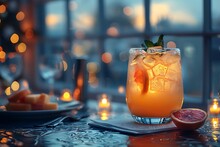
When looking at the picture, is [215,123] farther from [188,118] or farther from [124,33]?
[124,33]

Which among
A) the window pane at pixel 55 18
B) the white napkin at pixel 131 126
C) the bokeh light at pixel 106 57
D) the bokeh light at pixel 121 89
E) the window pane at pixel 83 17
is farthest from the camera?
the window pane at pixel 55 18

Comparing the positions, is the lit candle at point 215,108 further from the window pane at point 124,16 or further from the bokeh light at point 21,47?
the bokeh light at point 21,47

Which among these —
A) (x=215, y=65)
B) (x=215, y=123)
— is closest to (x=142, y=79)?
(x=215, y=123)

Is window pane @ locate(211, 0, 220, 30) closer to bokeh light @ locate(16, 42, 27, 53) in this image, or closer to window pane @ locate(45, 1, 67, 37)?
window pane @ locate(45, 1, 67, 37)

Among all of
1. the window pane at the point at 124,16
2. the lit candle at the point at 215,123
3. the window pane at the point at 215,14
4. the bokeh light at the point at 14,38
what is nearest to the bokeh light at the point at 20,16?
the bokeh light at the point at 14,38

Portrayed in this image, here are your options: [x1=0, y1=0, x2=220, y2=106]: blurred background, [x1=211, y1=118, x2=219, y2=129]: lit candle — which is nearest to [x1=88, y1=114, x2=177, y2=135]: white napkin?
[x1=211, y1=118, x2=219, y2=129]: lit candle
